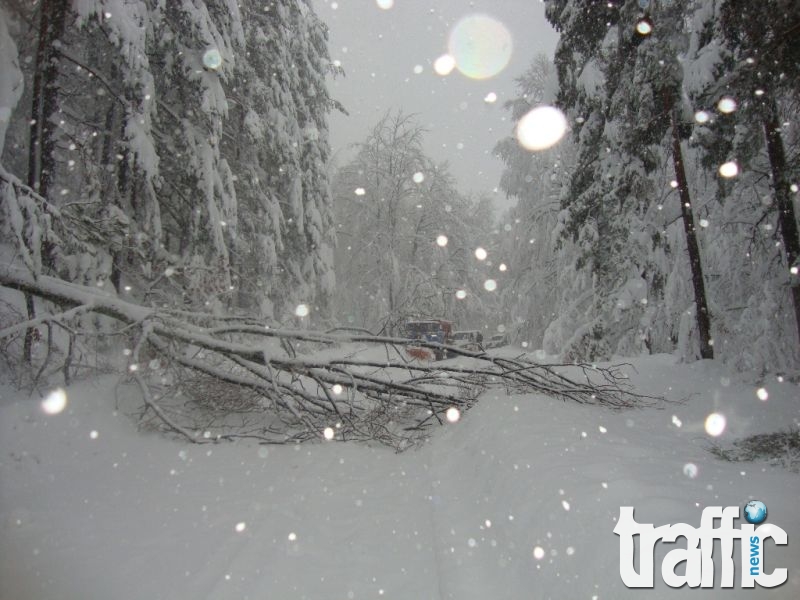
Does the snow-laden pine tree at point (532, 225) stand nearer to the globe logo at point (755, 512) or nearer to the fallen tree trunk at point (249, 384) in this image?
the fallen tree trunk at point (249, 384)

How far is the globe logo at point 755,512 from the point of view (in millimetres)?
2554

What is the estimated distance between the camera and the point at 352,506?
4031 millimetres

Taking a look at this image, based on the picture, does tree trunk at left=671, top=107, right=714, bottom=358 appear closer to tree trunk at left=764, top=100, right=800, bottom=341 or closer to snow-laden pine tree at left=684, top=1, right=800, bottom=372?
snow-laden pine tree at left=684, top=1, right=800, bottom=372

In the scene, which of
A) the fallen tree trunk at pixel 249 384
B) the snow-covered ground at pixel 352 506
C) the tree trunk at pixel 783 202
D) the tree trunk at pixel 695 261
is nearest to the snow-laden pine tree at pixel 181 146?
the fallen tree trunk at pixel 249 384

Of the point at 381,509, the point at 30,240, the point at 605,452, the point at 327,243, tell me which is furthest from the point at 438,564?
the point at 327,243

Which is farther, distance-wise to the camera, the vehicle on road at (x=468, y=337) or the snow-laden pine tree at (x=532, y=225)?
the vehicle on road at (x=468, y=337)

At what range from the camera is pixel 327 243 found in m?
18.1

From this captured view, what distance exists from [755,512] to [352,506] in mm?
2967

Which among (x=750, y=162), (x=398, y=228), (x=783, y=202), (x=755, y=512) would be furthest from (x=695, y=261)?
(x=398, y=228)

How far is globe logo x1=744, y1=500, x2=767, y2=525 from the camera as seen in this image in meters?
2.55

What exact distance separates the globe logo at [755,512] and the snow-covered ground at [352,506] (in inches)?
2.3

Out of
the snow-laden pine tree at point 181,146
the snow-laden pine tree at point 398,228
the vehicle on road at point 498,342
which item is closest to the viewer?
the snow-laden pine tree at point 181,146

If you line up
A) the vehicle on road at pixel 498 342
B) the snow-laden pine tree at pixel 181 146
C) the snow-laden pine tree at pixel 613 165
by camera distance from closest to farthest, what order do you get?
the snow-laden pine tree at pixel 181 146 → the snow-laden pine tree at pixel 613 165 → the vehicle on road at pixel 498 342

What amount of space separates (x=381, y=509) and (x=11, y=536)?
276cm
